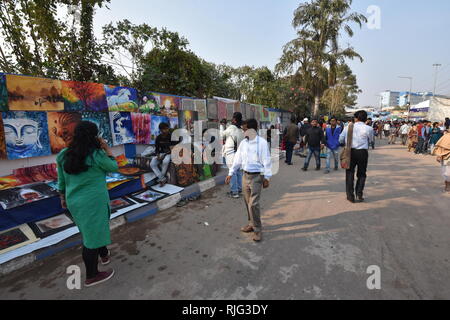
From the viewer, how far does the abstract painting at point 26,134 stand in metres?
4.08

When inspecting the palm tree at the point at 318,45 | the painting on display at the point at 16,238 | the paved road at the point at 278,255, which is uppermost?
the palm tree at the point at 318,45

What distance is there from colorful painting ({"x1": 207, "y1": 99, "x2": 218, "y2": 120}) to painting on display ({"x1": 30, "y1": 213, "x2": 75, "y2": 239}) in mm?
6154

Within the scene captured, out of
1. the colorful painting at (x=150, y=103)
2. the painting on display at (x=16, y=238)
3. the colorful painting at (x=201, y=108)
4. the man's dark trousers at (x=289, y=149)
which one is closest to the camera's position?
the painting on display at (x=16, y=238)

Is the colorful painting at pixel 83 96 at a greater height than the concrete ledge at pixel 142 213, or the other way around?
the colorful painting at pixel 83 96

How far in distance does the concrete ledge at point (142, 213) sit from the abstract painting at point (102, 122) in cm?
223

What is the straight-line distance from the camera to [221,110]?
953 centimetres

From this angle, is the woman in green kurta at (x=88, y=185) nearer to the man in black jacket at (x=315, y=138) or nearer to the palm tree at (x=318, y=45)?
the man in black jacket at (x=315, y=138)

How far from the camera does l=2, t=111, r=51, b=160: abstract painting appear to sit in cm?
408

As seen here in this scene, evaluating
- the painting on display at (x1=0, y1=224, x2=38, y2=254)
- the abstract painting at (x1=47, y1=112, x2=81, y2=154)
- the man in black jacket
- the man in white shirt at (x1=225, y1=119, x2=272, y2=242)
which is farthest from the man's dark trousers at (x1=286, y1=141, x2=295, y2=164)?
the painting on display at (x1=0, y1=224, x2=38, y2=254)

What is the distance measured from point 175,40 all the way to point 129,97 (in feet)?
13.8

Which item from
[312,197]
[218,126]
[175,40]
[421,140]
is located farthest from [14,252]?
[421,140]

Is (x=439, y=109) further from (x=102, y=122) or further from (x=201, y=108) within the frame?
(x=102, y=122)

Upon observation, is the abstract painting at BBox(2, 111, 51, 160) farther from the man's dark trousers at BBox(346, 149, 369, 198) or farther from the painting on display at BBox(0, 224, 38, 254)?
the man's dark trousers at BBox(346, 149, 369, 198)

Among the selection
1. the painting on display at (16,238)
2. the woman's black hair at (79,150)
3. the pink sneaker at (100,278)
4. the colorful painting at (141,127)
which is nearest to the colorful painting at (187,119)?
the colorful painting at (141,127)
